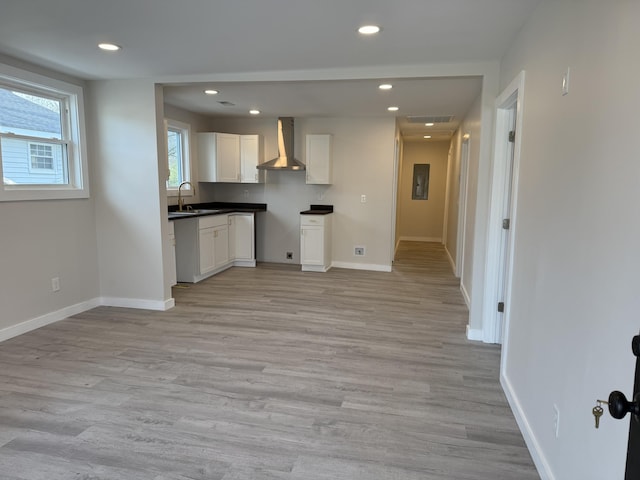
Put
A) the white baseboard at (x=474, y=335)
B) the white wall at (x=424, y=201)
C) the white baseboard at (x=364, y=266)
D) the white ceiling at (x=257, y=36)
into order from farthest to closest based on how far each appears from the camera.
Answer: the white wall at (x=424, y=201) → the white baseboard at (x=364, y=266) → the white baseboard at (x=474, y=335) → the white ceiling at (x=257, y=36)

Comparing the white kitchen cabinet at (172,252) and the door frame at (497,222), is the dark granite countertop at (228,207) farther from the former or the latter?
the door frame at (497,222)

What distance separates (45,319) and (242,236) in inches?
123

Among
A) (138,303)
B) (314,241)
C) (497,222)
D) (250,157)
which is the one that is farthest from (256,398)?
(250,157)

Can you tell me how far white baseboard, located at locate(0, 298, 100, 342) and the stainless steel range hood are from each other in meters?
3.18

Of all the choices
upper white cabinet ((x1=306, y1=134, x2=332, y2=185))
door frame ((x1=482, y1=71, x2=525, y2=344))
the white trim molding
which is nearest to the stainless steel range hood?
upper white cabinet ((x1=306, y1=134, x2=332, y2=185))

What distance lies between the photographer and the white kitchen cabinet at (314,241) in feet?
20.3

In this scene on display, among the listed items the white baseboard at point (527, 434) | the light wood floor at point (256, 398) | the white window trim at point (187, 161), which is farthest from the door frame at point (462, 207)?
the white window trim at point (187, 161)

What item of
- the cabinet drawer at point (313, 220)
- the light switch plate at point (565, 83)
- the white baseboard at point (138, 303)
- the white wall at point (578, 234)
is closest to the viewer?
the white wall at point (578, 234)

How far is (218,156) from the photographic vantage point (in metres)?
6.40

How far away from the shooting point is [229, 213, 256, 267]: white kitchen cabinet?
21.4ft

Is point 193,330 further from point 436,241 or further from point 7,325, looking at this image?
point 436,241

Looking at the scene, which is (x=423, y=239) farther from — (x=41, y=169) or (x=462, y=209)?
(x=41, y=169)

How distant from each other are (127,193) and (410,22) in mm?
3260

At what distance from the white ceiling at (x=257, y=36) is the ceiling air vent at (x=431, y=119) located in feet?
5.59
